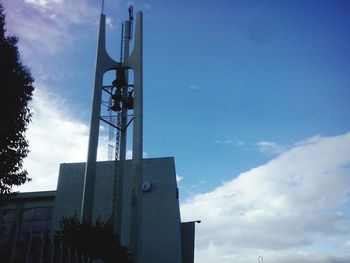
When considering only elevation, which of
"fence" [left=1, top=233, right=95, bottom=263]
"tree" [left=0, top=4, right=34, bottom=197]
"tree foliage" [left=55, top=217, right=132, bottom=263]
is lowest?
"fence" [left=1, top=233, right=95, bottom=263]

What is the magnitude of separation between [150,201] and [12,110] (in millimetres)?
17014

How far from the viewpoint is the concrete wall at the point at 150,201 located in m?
26.4

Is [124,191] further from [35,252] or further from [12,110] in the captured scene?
[35,252]

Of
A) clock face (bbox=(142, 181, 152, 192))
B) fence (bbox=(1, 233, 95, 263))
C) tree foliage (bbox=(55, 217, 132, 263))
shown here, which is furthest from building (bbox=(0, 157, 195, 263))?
fence (bbox=(1, 233, 95, 263))

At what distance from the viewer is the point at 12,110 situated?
42.5ft

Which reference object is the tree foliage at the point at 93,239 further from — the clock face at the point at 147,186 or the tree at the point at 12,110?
the clock face at the point at 147,186

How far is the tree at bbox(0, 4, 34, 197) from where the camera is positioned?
41.5 feet

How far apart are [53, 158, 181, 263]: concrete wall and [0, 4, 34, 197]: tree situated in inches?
502

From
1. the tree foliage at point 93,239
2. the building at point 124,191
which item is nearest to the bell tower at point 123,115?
the building at point 124,191

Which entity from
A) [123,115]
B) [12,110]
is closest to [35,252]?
[12,110]

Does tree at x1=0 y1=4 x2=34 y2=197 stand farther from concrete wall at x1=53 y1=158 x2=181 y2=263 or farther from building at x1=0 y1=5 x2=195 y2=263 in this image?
concrete wall at x1=53 y1=158 x2=181 y2=263

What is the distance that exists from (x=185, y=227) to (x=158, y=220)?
23.7ft

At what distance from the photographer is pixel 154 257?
85.9 ft

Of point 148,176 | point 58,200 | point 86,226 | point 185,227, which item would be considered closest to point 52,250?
point 86,226
